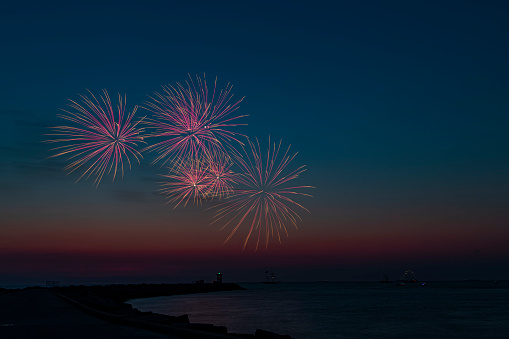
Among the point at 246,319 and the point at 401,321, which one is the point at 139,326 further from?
the point at 401,321

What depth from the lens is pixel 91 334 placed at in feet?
52.4

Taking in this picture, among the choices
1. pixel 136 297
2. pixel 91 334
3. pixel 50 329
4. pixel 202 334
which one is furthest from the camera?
pixel 136 297

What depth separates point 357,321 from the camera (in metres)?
58.6

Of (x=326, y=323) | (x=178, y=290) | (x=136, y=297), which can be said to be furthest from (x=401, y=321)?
(x=178, y=290)

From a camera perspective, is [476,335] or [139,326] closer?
[139,326]

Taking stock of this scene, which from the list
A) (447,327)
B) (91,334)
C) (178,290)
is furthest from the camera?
(178,290)

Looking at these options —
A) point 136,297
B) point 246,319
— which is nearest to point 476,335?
point 246,319

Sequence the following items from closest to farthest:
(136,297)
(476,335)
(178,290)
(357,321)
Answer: (476,335) < (357,321) < (136,297) < (178,290)

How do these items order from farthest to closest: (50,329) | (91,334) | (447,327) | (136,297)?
(136,297) < (447,327) < (50,329) < (91,334)

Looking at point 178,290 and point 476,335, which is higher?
point 178,290

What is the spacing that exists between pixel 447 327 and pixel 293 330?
18.2 meters

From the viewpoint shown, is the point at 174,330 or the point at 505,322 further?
the point at 505,322

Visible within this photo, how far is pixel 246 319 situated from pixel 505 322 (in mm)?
31007

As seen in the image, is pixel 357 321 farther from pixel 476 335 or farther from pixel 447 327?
pixel 476 335
